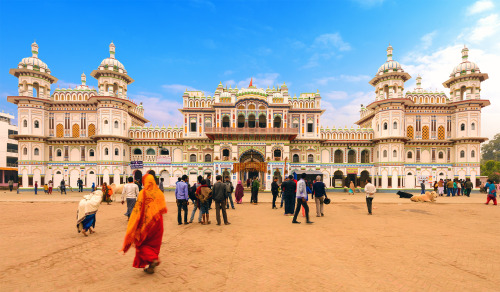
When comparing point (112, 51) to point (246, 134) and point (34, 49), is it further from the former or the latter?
point (246, 134)

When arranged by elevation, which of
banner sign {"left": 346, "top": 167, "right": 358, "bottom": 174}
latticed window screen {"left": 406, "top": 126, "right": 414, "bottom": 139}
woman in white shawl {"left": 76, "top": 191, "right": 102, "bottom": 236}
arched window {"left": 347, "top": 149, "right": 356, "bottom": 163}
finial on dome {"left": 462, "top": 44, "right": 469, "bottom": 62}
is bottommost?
banner sign {"left": 346, "top": 167, "right": 358, "bottom": 174}

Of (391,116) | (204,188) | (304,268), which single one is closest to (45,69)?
(204,188)

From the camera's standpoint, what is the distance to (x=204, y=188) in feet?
29.5

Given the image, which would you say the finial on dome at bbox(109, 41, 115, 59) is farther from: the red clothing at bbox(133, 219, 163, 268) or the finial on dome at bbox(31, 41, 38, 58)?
the red clothing at bbox(133, 219, 163, 268)

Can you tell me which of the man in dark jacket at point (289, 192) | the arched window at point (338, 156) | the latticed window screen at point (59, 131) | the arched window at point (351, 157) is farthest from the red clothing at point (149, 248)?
the latticed window screen at point (59, 131)

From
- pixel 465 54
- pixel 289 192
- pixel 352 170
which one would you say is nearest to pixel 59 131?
pixel 289 192

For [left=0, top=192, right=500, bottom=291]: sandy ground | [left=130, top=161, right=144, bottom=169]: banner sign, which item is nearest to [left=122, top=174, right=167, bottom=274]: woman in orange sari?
[left=0, top=192, right=500, bottom=291]: sandy ground

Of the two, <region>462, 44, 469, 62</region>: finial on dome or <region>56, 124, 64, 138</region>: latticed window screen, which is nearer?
<region>56, 124, 64, 138</region>: latticed window screen

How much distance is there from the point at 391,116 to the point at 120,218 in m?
Answer: 30.2

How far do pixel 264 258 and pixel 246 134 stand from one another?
2353 centimetres

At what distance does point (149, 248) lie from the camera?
4.43 m

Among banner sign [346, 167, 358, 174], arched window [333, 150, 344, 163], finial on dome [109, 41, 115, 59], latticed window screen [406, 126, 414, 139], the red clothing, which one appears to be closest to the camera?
the red clothing

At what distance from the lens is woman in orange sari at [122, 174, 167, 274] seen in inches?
172

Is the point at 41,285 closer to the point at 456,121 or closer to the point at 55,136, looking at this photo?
the point at 55,136
